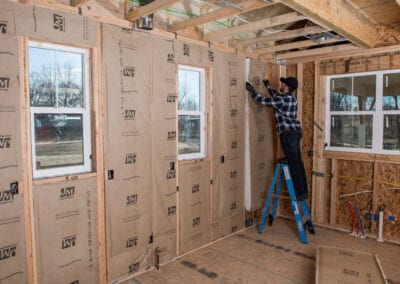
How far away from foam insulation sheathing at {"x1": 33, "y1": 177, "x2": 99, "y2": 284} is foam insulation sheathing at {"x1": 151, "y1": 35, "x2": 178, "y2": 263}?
70 cm

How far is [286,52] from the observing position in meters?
4.61

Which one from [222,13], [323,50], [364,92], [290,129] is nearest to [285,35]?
[323,50]

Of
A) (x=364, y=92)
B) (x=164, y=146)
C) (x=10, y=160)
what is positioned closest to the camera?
(x=10, y=160)

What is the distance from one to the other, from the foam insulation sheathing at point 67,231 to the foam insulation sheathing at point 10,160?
0.14 metres

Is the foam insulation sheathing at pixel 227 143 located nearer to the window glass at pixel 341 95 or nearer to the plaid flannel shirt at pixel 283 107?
the plaid flannel shirt at pixel 283 107

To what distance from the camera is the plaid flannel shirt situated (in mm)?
4094

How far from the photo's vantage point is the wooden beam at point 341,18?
8.39 feet

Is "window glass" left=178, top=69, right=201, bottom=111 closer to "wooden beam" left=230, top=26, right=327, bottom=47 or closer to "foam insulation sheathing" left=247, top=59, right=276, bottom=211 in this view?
"wooden beam" left=230, top=26, right=327, bottom=47

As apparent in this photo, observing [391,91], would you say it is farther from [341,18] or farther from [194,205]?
[194,205]

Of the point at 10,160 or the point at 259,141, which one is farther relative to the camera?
the point at 259,141

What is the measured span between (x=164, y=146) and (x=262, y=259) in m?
1.71

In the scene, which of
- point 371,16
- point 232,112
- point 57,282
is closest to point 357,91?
Result: point 371,16

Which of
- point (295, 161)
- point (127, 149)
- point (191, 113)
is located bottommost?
point (295, 161)

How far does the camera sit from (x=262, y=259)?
3.54 meters
